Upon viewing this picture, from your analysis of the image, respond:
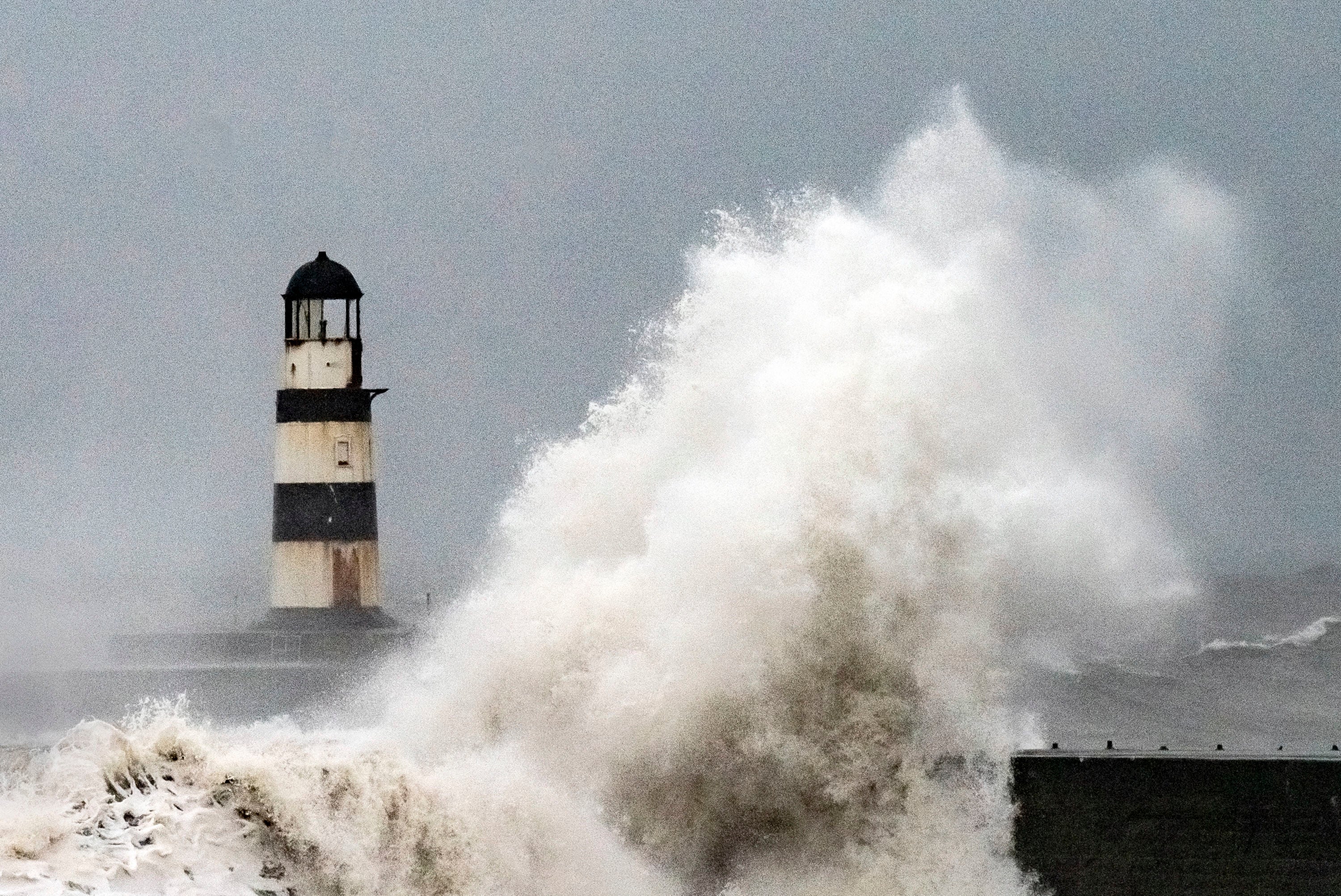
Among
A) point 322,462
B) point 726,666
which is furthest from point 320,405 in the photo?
point 726,666

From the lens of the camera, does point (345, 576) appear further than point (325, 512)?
Yes

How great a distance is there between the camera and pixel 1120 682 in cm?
3800

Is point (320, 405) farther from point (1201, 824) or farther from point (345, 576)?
point (1201, 824)

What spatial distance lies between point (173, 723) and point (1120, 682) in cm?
2585

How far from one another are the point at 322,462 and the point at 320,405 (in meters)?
0.59

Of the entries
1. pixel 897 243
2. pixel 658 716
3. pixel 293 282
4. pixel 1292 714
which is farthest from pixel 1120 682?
pixel 658 716

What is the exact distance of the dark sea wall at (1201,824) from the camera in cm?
1390

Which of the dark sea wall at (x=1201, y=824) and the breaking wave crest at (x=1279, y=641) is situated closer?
the dark sea wall at (x=1201, y=824)

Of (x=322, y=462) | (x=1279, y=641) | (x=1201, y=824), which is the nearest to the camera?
(x=1201, y=824)

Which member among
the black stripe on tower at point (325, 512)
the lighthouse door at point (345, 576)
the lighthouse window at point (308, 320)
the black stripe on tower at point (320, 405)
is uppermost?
the lighthouse window at point (308, 320)

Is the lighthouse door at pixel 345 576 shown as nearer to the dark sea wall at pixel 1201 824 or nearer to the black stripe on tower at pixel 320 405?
the black stripe on tower at pixel 320 405

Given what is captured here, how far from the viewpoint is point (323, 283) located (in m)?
29.5

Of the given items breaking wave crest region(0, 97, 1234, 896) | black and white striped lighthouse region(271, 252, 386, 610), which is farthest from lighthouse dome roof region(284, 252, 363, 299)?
breaking wave crest region(0, 97, 1234, 896)

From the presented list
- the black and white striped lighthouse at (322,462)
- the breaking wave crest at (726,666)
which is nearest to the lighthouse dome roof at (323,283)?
the black and white striped lighthouse at (322,462)
